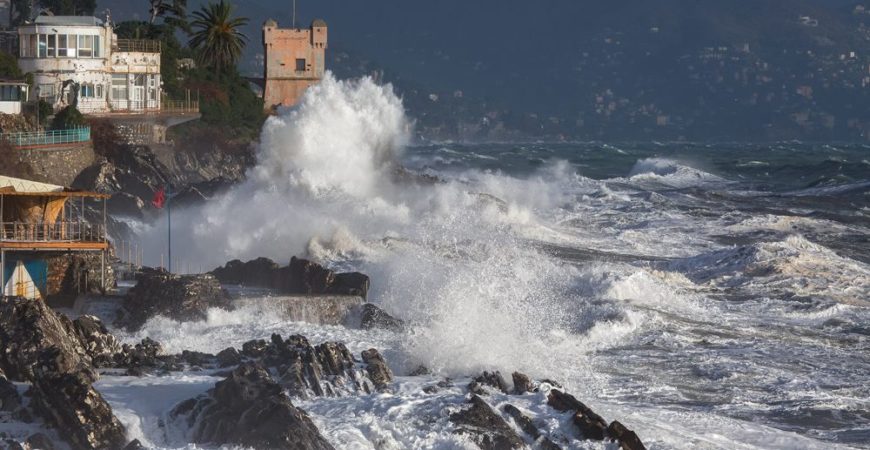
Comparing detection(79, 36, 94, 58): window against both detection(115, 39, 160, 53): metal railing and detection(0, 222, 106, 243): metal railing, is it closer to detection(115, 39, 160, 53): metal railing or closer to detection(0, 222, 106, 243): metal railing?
detection(115, 39, 160, 53): metal railing

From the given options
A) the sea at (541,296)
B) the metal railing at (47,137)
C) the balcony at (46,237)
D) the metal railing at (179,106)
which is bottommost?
the sea at (541,296)

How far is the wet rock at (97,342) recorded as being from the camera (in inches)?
A: 908

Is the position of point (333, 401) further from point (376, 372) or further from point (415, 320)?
point (415, 320)

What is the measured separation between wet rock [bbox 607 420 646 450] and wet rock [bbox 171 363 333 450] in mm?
3416

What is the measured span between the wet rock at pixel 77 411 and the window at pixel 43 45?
33995 millimetres

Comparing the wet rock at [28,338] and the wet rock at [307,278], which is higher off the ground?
the wet rock at [28,338]

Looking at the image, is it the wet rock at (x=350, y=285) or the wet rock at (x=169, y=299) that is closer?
the wet rock at (x=169, y=299)

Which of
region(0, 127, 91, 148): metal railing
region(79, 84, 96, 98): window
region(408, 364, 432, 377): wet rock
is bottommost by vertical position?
region(408, 364, 432, 377): wet rock

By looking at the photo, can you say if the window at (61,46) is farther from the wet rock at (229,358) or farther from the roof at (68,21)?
the wet rock at (229,358)

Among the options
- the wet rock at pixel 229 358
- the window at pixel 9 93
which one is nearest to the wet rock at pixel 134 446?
the wet rock at pixel 229 358

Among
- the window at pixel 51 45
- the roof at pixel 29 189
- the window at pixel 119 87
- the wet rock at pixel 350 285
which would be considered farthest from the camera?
the window at pixel 119 87

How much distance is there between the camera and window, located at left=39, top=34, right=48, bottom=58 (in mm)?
52188

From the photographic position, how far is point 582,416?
20.5 metres

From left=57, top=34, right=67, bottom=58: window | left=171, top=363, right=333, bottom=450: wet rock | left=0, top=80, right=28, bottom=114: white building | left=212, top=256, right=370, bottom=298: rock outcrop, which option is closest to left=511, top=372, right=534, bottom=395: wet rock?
left=171, top=363, right=333, bottom=450: wet rock
